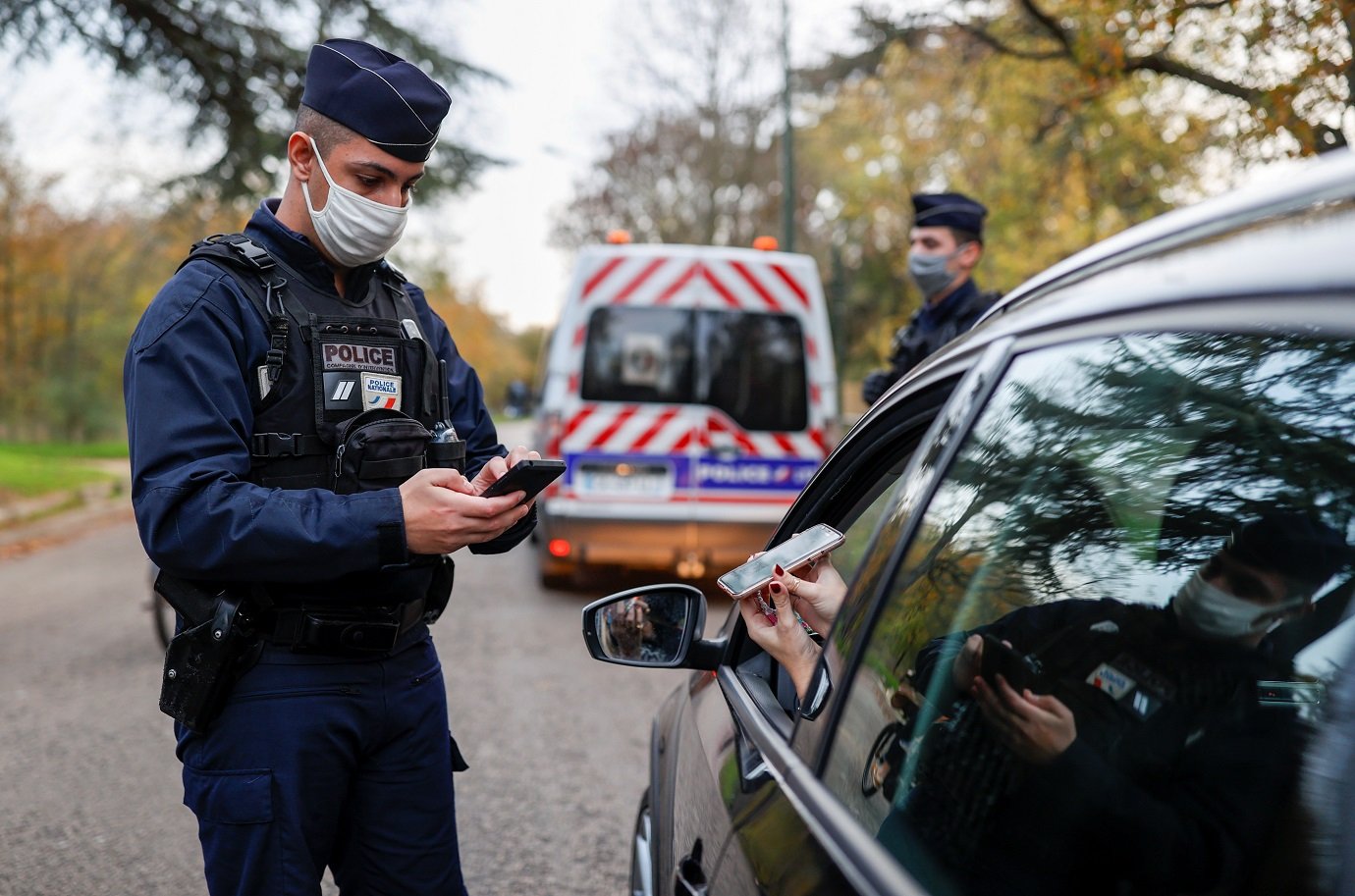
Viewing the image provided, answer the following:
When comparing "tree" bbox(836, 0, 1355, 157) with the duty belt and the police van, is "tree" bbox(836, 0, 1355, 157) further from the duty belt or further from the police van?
the duty belt

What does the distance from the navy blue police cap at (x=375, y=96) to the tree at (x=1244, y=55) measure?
4.79 metres

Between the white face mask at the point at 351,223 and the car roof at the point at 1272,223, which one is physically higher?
the white face mask at the point at 351,223

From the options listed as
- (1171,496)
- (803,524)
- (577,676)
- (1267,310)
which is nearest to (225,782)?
(803,524)

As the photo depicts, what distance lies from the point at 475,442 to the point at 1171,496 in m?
1.67

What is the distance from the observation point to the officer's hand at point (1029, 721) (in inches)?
45.7

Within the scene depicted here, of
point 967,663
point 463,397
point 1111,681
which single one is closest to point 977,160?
point 463,397

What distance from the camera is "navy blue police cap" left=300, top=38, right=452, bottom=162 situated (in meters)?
2.14

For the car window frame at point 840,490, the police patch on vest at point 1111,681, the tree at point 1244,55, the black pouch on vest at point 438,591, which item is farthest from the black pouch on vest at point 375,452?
the tree at point 1244,55

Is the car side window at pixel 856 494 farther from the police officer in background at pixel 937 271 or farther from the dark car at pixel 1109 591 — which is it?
the police officer in background at pixel 937 271

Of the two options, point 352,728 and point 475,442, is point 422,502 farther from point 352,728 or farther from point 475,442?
point 475,442

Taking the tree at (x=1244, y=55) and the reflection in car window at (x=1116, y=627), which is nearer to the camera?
the reflection in car window at (x=1116, y=627)

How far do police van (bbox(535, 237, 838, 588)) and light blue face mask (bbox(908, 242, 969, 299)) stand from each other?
2.65 metres

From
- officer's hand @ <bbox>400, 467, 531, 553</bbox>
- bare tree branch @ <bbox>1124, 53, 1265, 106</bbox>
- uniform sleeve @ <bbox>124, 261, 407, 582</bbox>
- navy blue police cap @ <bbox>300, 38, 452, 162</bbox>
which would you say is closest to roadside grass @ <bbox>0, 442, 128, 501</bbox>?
bare tree branch @ <bbox>1124, 53, 1265, 106</bbox>

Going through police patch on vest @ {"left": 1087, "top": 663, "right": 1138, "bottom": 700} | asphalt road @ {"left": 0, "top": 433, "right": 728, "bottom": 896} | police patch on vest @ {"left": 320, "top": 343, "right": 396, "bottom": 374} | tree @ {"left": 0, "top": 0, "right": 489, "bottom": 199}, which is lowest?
asphalt road @ {"left": 0, "top": 433, "right": 728, "bottom": 896}
